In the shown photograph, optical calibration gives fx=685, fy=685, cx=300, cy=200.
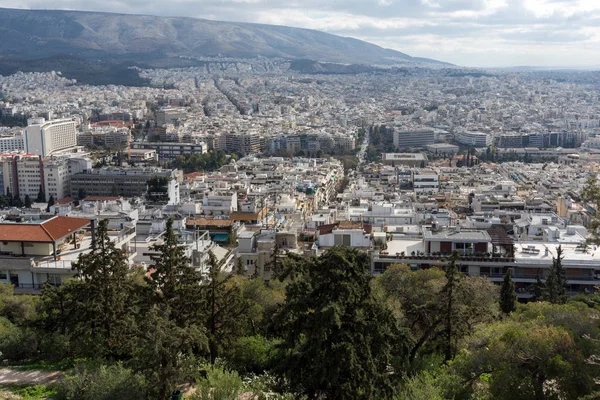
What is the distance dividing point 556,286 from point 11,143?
45.9 meters

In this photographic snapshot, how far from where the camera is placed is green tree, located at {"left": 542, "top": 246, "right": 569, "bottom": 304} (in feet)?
45.0

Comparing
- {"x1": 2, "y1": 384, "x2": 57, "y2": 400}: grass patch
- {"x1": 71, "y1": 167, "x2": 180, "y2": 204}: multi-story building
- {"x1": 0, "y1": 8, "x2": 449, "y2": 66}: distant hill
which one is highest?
{"x1": 0, "y1": 8, "x2": 449, "y2": 66}: distant hill

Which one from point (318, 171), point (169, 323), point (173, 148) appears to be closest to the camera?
point (169, 323)

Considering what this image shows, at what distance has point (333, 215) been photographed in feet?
74.3

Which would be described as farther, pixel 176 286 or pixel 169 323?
pixel 176 286

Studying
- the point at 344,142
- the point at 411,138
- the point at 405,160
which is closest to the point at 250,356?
the point at 405,160

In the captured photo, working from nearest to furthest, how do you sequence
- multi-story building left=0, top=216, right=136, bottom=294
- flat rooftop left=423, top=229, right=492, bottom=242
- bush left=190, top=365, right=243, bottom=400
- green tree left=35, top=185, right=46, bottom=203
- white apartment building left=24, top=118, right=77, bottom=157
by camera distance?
bush left=190, top=365, right=243, bottom=400 → multi-story building left=0, top=216, right=136, bottom=294 → flat rooftop left=423, top=229, right=492, bottom=242 → green tree left=35, top=185, right=46, bottom=203 → white apartment building left=24, top=118, right=77, bottom=157

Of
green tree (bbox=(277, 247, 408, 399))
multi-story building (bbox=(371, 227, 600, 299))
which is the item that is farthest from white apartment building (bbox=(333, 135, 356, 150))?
green tree (bbox=(277, 247, 408, 399))

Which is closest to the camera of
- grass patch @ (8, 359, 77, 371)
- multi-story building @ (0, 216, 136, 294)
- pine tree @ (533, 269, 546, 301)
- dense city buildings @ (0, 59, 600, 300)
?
grass patch @ (8, 359, 77, 371)

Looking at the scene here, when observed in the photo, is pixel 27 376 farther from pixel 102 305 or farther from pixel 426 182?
pixel 426 182

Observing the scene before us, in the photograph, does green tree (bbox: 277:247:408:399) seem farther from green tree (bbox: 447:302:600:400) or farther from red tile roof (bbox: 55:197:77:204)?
red tile roof (bbox: 55:197:77:204)

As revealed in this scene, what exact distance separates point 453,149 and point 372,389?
50752 mm

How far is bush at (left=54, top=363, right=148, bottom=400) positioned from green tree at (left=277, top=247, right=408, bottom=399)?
1738 millimetres

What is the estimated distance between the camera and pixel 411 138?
2422 inches
